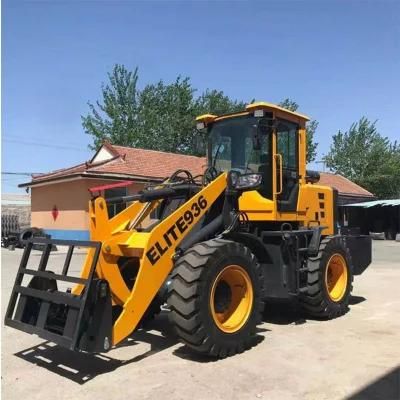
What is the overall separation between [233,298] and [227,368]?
3.52 ft

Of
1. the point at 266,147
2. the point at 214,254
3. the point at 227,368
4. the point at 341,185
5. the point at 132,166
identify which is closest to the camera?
the point at 227,368

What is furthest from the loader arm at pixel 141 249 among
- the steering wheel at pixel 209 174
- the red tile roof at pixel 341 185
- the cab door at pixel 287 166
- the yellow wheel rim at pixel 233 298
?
the red tile roof at pixel 341 185

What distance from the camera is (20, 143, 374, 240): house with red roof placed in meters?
21.2

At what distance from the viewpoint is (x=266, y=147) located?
7.30 metres

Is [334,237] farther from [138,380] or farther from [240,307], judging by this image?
[138,380]

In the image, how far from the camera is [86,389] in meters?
4.77

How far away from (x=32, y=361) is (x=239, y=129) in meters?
4.07

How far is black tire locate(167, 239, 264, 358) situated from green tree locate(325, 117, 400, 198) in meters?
39.9

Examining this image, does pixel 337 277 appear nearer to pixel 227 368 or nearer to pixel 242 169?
pixel 242 169

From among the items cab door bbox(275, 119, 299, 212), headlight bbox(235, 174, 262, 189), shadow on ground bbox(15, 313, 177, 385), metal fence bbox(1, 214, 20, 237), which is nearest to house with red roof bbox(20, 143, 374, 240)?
metal fence bbox(1, 214, 20, 237)

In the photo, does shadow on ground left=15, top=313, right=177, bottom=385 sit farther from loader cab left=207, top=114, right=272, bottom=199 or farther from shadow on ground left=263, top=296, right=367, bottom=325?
loader cab left=207, top=114, right=272, bottom=199

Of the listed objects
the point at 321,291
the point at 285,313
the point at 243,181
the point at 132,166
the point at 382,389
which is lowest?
the point at 382,389

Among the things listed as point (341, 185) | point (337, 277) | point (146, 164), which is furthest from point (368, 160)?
point (337, 277)

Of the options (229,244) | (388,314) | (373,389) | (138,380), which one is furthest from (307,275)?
(138,380)
